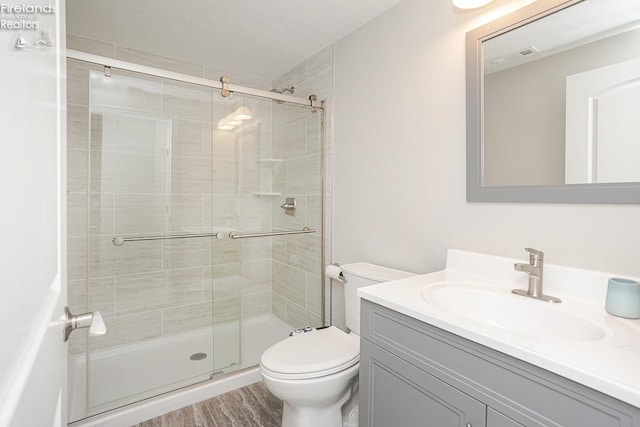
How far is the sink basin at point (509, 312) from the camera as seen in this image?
0.98 m

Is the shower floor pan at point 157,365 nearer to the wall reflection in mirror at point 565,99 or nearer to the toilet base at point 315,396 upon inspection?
the toilet base at point 315,396

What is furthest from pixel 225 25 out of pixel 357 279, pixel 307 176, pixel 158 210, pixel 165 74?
pixel 357 279

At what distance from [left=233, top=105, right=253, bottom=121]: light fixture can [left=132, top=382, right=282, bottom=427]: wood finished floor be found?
1.77 meters

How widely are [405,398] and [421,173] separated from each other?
1.03 metres

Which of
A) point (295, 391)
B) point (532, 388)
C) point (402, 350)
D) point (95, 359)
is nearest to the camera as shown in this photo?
point (532, 388)

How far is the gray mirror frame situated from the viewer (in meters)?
1.05

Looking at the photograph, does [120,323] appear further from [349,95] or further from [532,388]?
[532,388]

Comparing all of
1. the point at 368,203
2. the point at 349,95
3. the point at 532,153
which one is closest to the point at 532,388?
the point at 532,153

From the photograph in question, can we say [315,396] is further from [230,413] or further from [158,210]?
[158,210]

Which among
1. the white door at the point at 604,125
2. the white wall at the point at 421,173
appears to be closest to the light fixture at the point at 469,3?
the white wall at the point at 421,173

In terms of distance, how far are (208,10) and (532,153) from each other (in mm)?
1812

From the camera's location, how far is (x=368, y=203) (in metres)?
1.98

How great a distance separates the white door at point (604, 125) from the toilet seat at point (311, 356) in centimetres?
117

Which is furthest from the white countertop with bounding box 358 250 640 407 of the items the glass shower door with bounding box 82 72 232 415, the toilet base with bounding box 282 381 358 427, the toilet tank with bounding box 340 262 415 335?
the glass shower door with bounding box 82 72 232 415
